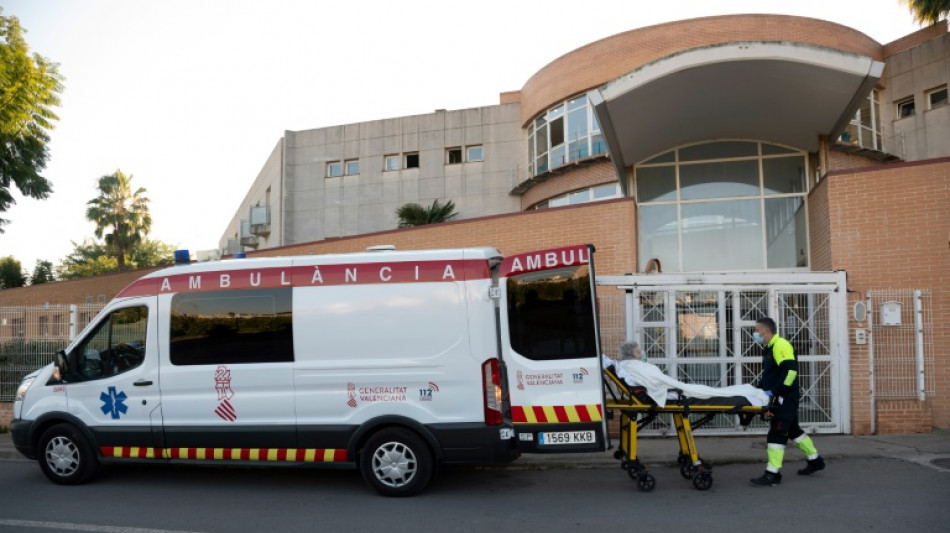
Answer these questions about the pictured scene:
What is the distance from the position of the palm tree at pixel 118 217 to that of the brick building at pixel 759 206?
896 inches

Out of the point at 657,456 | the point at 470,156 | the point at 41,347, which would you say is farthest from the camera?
the point at 470,156

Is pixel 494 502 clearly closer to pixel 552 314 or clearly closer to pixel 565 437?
pixel 565 437

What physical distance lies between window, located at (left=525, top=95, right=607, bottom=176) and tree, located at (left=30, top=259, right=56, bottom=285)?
38.8 meters

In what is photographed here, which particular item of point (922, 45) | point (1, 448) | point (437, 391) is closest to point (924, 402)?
point (437, 391)

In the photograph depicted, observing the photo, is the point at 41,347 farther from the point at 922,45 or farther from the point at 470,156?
the point at 922,45

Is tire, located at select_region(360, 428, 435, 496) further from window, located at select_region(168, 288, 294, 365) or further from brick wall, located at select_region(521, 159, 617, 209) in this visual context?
brick wall, located at select_region(521, 159, 617, 209)

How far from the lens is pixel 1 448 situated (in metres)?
9.68

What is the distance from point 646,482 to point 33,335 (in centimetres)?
1034

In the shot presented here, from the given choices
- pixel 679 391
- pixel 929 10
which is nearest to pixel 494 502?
pixel 679 391

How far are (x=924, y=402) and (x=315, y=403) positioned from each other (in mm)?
8139

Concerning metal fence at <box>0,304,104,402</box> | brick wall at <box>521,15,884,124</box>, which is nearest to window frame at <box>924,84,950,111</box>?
brick wall at <box>521,15,884,124</box>

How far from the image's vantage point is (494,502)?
664cm

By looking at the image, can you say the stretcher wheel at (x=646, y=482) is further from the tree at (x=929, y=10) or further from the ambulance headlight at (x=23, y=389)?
the tree at (x=929, y=10)

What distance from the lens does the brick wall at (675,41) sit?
19.9 m
